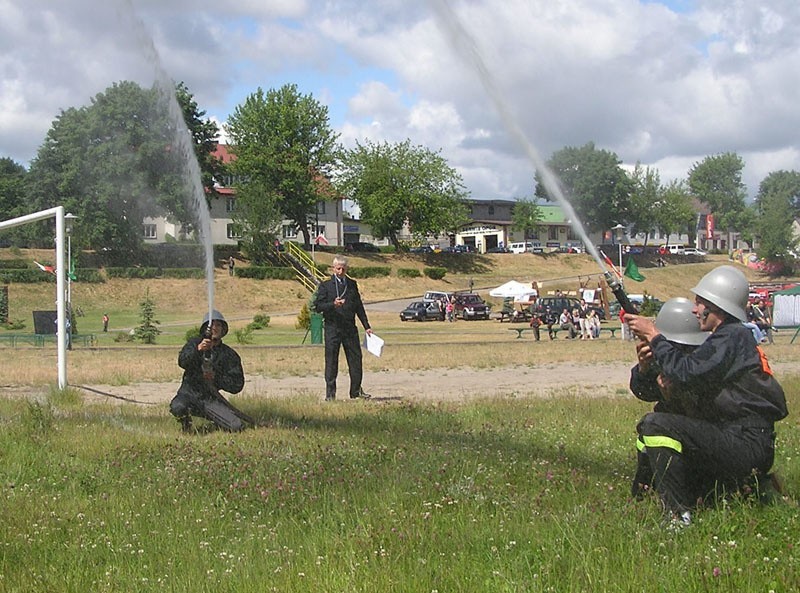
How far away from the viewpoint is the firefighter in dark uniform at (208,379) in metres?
9.62

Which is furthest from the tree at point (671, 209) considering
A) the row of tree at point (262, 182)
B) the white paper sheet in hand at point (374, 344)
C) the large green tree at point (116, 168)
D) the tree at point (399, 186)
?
the white paper sheet in hand at point (374, 344)

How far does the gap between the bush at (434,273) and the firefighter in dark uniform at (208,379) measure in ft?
247

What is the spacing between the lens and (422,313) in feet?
194

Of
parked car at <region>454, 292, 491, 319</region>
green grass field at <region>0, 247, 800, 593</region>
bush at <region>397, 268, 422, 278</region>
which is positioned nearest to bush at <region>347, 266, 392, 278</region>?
bush at <region>397, 268, 422, 278</region>

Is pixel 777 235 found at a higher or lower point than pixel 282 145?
lower

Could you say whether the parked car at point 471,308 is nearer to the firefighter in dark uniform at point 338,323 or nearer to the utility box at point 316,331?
the utility box at point 316,331

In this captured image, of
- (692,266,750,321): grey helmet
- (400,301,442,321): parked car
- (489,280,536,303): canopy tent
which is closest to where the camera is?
(692,266,750,321): grey helmet

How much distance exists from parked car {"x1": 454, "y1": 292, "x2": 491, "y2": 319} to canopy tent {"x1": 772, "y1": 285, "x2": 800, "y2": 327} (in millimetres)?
17465

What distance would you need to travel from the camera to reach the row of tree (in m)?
33.2

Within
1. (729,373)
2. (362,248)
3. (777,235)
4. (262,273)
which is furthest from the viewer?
(777,235)

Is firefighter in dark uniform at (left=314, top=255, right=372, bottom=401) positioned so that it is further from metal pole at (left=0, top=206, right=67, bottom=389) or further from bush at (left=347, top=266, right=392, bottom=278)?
bush at (left=347, top=266, right=392, bottom=278)

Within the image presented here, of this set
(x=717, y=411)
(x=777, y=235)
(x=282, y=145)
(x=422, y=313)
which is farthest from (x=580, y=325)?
(x=777, y=235)

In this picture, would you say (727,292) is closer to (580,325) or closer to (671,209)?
(580,325)

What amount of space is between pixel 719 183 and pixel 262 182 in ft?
353
